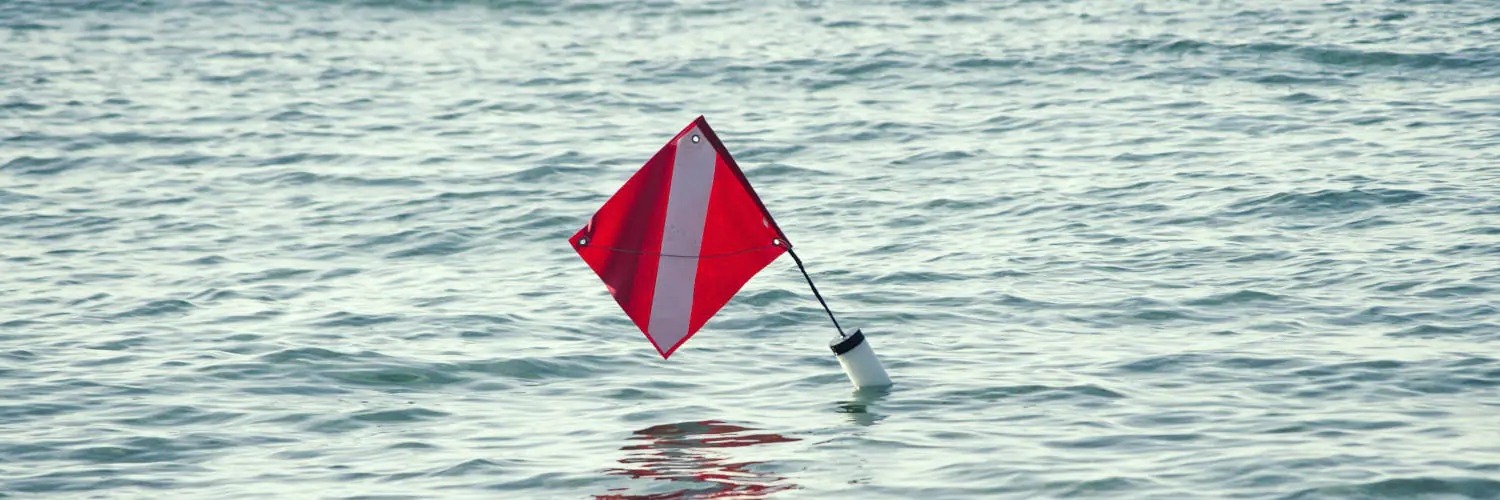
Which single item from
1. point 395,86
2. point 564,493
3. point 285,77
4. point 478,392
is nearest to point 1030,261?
point 478,392

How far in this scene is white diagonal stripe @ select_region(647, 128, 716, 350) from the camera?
Answer: 9.13m

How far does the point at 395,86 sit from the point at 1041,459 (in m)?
17.1

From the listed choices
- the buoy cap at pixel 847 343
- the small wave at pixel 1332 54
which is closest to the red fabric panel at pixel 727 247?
the buoy cap at pixel 847 343

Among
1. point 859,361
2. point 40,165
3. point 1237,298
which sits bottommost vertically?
point 40,165

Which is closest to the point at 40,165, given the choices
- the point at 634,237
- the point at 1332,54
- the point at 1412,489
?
the point at 634,237

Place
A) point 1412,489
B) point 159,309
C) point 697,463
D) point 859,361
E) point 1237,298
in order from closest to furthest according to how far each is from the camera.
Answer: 1. point 1412,489
2. point 697,463
3. point 859,361
4. point 1237,298
5. point 159,309

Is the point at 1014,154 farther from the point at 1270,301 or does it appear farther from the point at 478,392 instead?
the point at 478,392

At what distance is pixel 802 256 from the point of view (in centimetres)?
1404

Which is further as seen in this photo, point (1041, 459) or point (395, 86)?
point (395, 86)

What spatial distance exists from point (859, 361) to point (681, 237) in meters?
1.27

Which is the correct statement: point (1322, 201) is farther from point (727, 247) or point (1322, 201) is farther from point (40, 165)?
point (40, 165)

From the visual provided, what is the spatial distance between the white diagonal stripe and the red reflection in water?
1.93ft

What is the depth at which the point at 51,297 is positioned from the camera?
42.0ft

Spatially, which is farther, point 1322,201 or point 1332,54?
point 1332,54
